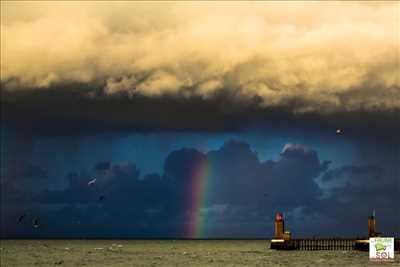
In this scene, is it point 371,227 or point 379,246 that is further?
point 371,227

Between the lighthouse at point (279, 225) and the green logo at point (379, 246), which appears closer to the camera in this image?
the green logo at point (379, 246)

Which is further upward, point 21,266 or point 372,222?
point 372,222

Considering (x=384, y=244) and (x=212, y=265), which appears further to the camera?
(x=212, y=265)

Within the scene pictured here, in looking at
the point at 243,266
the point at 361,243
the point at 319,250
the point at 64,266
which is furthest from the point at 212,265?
the point at 319,250

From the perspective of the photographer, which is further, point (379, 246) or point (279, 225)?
point (279, 225)

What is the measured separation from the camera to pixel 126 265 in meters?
120

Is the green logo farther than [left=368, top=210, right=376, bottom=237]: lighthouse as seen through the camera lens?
No

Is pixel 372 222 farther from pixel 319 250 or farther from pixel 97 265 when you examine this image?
pixel 97 265

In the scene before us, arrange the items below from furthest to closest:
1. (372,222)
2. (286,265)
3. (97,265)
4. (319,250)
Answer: (319,250)
(372,222)
(97,265)
(286,265)

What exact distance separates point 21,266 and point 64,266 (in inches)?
356

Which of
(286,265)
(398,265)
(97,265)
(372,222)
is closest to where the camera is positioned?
(398,265)

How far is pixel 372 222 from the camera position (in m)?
152

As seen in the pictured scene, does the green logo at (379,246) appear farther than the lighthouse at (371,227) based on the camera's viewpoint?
No

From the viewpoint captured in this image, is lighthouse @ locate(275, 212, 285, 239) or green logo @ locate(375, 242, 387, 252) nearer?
green logo @ locate(375, 242, 387, 252)
